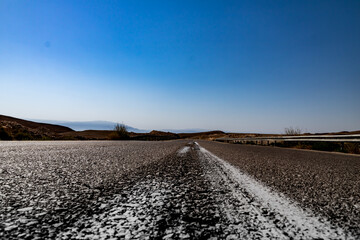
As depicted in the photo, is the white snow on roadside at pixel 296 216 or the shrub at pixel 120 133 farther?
the shrub at pixel 120 133

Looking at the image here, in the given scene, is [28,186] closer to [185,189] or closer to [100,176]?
[100,176]

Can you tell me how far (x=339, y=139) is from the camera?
10.4 m

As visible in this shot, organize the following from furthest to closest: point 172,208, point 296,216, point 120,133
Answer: point 120,133 → point 172,208 → point 296,216

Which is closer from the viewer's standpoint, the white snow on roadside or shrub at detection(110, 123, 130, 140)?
the white snow on roadside

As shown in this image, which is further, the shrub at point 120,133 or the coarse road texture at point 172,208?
the shrub at point 120,133

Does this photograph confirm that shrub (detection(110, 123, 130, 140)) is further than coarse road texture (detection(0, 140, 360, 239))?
Yes

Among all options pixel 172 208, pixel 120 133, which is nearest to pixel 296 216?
pixel 172 208

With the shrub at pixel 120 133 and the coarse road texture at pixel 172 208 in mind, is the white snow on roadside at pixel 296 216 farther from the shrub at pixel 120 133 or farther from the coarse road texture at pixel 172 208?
the shrub at pixel 120 133

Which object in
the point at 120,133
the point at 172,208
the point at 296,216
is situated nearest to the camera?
the point at 296,216

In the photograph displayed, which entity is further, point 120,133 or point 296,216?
point 120,133

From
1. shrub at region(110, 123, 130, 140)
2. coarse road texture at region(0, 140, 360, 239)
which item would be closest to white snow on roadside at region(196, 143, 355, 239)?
coarse road texture at region(0, 140, 360, 239)

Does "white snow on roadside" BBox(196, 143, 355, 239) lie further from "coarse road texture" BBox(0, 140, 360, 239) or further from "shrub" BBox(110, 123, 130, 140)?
"shrub" BBox(110, 123, 130, 140)

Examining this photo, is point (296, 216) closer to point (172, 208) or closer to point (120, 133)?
point (172, 208)

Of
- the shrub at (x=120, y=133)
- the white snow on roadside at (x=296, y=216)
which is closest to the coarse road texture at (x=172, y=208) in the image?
the white snow on roadside at (x=296, y=216)
